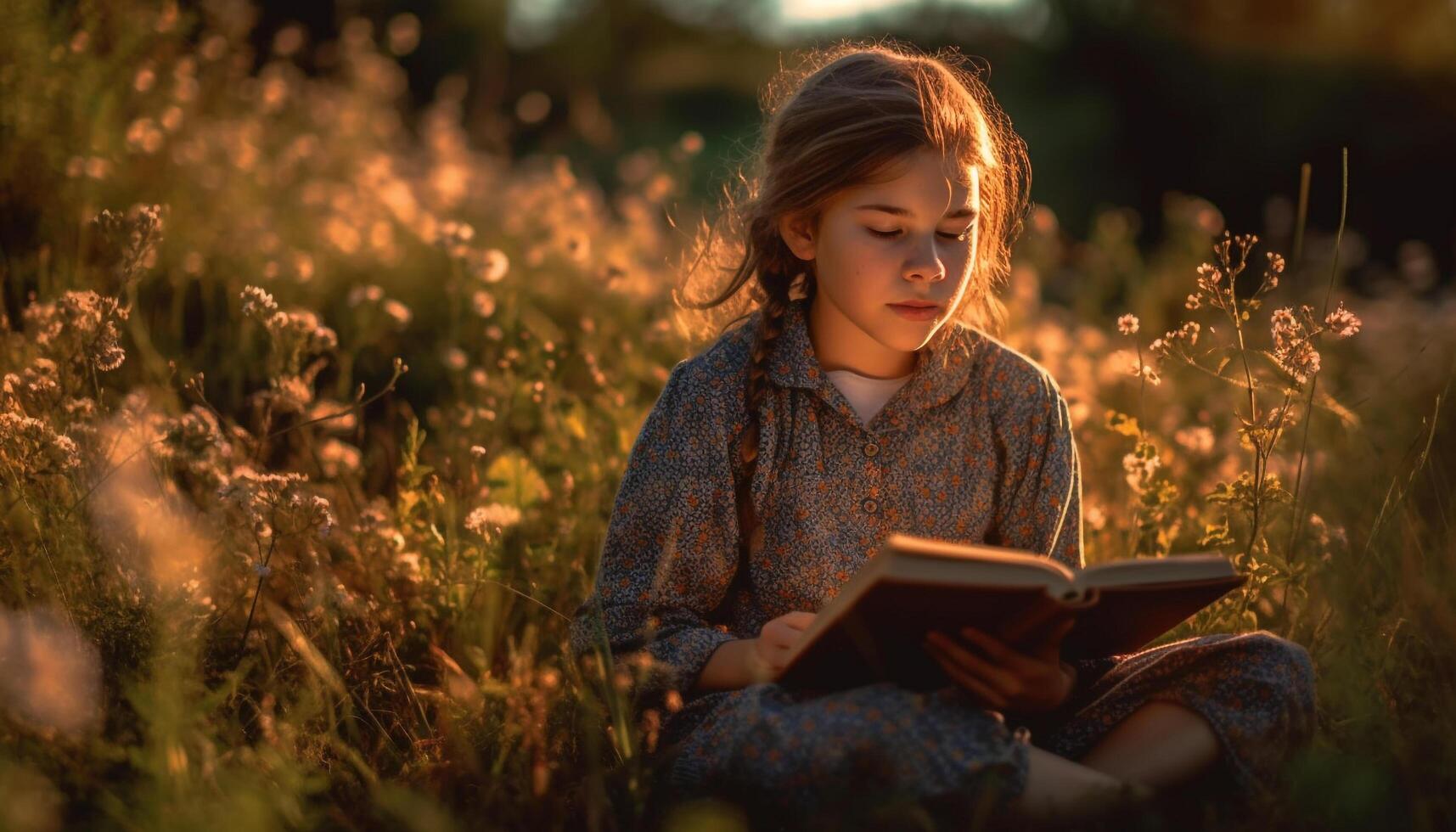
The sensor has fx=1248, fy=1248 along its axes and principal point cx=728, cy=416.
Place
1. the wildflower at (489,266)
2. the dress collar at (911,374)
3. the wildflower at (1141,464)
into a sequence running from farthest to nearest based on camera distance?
the wildflower at (489,266)
the wildflower at (1141,464)
the dress collar at (911,374)

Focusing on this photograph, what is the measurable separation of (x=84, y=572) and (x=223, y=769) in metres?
0.67

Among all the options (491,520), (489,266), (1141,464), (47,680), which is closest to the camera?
(47,680)

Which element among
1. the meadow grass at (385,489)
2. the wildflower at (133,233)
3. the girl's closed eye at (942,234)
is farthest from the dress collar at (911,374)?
the wildflower at (133,233)

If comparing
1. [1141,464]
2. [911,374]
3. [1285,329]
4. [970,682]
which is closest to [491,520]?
[911,374]

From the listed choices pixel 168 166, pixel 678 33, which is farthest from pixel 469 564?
pixel 678 33

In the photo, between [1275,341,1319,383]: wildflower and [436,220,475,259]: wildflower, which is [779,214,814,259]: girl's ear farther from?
[436,220,475,259]: wildflower

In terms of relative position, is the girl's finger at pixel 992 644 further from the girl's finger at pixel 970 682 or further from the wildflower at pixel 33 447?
the wildflower at pixel 33 447

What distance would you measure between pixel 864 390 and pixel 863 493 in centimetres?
22

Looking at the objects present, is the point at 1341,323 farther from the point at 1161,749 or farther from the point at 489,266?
the point at 489,266

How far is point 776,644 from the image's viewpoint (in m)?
2.12

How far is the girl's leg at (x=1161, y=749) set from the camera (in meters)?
2.07

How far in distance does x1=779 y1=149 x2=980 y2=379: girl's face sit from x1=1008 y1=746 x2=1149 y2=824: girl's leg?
2.84ft

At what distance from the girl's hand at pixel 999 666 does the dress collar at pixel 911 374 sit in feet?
2.08

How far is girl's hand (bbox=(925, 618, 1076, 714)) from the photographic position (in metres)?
1.97
